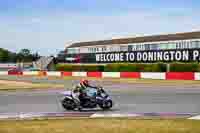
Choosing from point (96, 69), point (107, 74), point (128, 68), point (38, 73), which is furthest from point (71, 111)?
point (38, 73)

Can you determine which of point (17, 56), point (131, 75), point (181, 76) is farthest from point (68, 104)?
point (17, 56)

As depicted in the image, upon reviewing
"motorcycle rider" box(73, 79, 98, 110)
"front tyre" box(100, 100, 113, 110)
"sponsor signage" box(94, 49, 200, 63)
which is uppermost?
"sponsor signage" box(94, 49, 200, 63)

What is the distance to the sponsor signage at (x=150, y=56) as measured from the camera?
52781 mm

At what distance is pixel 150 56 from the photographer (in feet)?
191

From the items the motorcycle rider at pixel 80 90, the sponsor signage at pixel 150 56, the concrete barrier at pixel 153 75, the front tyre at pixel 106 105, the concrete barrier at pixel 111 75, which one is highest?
the sponsor signage at pixel 150 56

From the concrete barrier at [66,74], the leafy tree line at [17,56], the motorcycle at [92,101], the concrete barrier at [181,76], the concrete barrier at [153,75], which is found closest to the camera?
the motorcycle at [92,101]

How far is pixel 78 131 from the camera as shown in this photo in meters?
9.88

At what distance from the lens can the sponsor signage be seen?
52781 mm

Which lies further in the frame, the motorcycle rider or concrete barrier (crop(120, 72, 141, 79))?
concrete barrier (crop(120, 72, 141, 79))

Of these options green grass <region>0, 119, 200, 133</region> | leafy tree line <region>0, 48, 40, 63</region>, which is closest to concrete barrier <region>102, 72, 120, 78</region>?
green grass <region>0, 119, 200, 133</region>

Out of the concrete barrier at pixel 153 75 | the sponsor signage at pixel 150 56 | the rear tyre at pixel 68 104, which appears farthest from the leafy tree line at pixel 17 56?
the rear tyre at pixel 68 104

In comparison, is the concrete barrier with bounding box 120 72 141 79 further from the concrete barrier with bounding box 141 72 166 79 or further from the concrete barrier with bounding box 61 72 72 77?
the concrete barrier with bounding box 61 72 72 77

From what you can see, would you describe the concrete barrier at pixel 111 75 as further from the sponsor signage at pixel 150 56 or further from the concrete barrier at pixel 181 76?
the sponsor signage at pixel 150 56

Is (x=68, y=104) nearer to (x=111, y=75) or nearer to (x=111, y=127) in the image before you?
(x=111, y=127)
